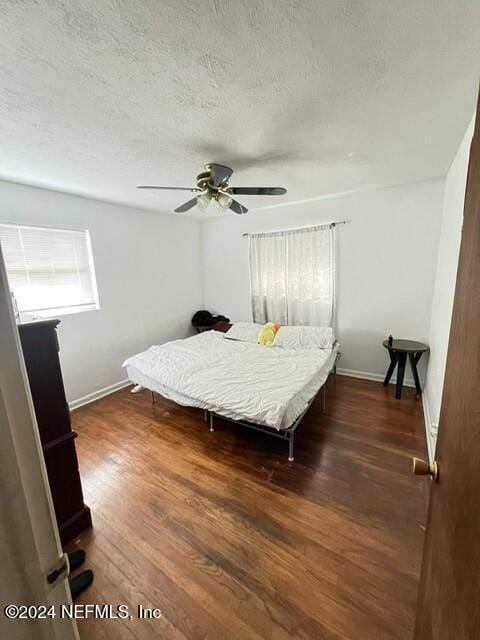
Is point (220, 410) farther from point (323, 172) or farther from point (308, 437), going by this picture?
point (323, 172)

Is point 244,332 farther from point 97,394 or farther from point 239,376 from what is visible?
point 97,394

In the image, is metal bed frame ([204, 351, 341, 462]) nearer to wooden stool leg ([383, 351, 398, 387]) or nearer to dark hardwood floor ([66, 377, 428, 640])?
dark hardwood floor ([66, 377, 428, 640])

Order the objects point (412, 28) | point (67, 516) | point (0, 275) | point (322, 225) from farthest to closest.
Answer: point (322, 225) < point (67, 516) < point (412, 28) < point (0, 275)

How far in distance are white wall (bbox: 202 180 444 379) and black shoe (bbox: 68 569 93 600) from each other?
3334 millimetres

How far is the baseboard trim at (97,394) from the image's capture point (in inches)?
117

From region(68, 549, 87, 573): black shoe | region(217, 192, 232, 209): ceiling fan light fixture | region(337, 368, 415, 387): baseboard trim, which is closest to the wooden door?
region(68, 549, 87, 573): black shoe

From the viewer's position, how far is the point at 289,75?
1.24m

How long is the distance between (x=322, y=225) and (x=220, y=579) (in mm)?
3609

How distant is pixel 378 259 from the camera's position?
10.5 ft

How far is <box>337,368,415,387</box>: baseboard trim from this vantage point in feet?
10.5

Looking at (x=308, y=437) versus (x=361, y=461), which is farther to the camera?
(x=308, y=437)

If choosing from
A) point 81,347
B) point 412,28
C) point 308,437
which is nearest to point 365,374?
point 308,437

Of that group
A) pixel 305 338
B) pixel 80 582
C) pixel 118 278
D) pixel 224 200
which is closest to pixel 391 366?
pixel 305 338

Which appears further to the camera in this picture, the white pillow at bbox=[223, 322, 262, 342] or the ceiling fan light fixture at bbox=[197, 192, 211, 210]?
the white pillow at bbox=[223, 322, 262, 342]
